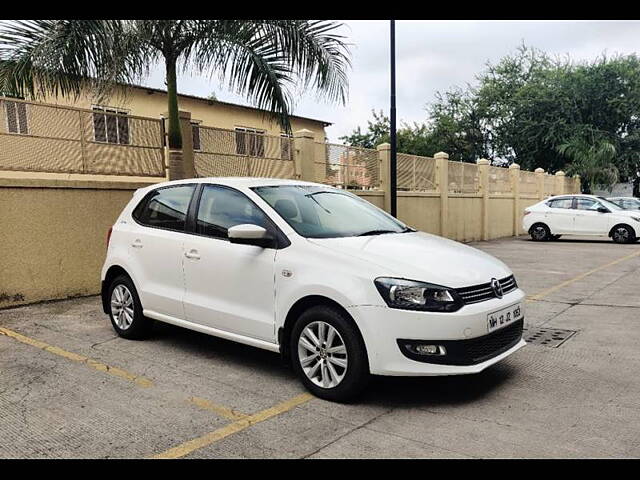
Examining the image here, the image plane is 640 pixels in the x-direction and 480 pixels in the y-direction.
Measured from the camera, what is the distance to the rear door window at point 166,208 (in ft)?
17.0

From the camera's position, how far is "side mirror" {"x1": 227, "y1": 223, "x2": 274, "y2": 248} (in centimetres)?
422

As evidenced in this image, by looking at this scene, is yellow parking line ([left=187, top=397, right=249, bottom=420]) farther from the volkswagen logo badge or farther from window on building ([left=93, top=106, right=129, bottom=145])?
window on building ([left=93, top=106, right=129, bottom=145])

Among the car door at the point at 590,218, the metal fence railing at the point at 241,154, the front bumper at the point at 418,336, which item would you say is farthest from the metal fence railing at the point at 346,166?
the front bumper at the point at 418,336

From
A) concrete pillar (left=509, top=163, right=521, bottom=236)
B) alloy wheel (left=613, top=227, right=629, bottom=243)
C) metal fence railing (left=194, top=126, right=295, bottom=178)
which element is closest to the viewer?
metal fence railing (left=194, top=126, right=295, bottom=178)

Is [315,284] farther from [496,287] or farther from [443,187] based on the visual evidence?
[443,187]

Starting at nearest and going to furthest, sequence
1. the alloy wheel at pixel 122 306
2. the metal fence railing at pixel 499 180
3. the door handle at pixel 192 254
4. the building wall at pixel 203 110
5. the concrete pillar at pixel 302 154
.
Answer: the door handle at pixel 192 254, the alloy wheel at pixel 122 306, the concrete pillar at pixel 302 154, the building wall at pixel 203 110, the metal fence railing at pixel 499 180

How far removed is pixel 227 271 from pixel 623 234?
15.6 m

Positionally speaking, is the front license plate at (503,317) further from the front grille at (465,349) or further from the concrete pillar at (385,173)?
the concrete pillar at (385,173)

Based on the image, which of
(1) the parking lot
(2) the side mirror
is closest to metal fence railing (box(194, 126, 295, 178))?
(1) the parking lot

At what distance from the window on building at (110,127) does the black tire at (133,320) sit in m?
3.17

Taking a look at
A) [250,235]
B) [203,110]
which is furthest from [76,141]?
[203,110]

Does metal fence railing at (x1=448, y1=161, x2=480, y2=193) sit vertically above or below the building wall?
below

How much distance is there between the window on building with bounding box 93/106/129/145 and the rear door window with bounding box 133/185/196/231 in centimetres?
293
